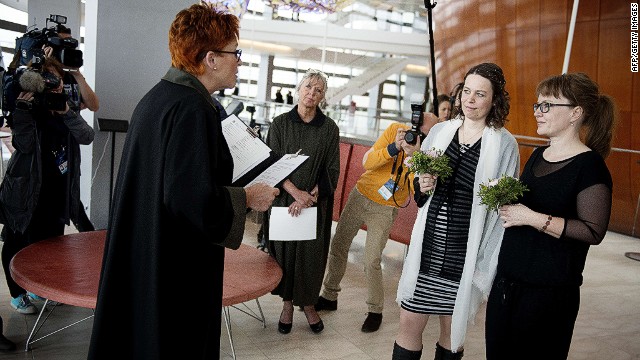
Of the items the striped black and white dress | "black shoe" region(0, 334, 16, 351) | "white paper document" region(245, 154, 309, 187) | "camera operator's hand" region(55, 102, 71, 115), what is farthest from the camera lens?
"black shoe" region(0, 334, 16, 351)

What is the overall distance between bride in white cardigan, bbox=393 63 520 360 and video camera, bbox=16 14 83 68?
2.35 m

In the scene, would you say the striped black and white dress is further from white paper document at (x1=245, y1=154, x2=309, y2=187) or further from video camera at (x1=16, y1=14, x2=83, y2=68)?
video camera at (x1=16, y1=14, x2=83, y2=68)

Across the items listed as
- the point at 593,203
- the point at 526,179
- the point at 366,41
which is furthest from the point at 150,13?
the point at 366,41

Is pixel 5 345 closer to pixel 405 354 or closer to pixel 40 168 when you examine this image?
pixel 40 168

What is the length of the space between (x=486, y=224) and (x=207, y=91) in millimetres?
1431

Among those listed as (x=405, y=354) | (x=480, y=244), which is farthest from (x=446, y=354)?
(x=480, y=244)

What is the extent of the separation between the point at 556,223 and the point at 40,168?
294 cm

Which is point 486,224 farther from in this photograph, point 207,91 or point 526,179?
point 207,91

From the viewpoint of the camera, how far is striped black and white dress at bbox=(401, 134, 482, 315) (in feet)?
9.09

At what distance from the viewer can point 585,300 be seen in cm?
554

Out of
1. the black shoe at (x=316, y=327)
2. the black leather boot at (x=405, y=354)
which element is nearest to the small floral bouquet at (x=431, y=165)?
the black leather boot at (x=405, y=354)

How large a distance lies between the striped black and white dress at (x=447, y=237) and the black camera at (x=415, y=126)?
298mm

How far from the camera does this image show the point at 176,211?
1783 mm

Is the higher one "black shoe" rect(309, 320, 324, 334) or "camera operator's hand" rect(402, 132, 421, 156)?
"camera operator's hand" rect(402, 132, 421, 156)
